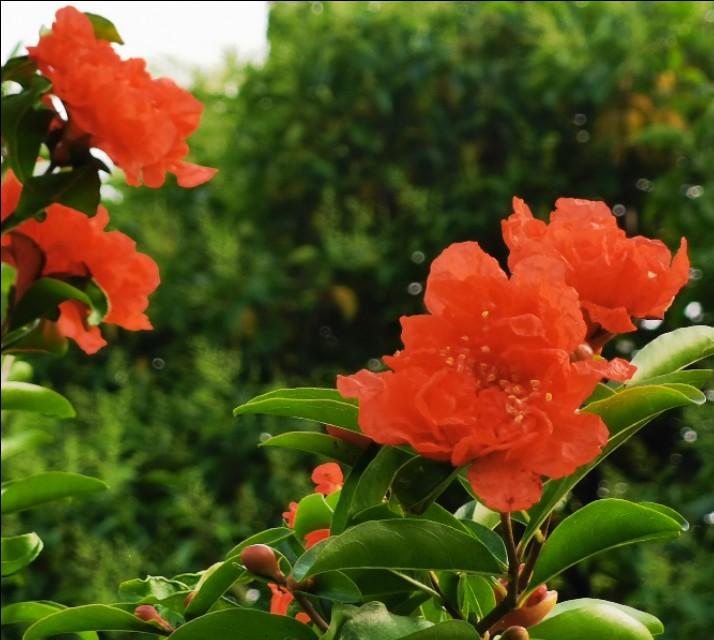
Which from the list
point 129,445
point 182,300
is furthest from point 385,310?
point 129,445

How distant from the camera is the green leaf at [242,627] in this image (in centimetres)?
88

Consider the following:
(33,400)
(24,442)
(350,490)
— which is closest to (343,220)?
(24,442)

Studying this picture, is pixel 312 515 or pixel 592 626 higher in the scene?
pixel 312 515

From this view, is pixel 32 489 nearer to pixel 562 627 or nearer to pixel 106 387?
pixel 562 627

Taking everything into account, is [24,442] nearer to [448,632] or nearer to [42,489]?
[42,489]

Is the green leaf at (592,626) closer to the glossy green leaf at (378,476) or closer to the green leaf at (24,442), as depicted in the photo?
the glossy green leaf at (378,476)

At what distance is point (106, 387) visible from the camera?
3.21 m

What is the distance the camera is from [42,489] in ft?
5.14

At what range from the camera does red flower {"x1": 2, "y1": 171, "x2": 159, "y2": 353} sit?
53.2 inches

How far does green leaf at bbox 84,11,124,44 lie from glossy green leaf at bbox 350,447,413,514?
80 centimetres

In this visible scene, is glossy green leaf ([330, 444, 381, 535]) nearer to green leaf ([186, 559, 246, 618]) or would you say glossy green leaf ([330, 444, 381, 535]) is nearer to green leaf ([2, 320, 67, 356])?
green leaf ([186, 559, 246, 618])

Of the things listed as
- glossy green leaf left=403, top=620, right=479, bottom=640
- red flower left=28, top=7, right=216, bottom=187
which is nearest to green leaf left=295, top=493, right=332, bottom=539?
glossy green leaf left=403, top=620, right=479, bottom=640

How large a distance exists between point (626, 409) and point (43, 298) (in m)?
0.74

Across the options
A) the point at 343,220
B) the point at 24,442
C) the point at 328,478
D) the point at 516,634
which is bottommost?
the point at 516,634
